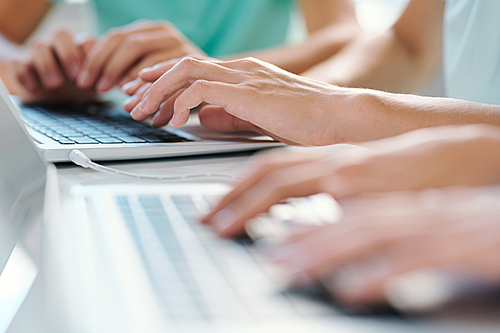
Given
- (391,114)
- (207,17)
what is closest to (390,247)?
(391,114)

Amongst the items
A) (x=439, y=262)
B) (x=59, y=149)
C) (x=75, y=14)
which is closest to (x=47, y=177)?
(x=59, y=149)

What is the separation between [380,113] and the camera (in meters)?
0.46

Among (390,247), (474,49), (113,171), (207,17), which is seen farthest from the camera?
(207,17)

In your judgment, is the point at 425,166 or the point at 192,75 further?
the point at 192,75

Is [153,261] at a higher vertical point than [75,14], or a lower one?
lower

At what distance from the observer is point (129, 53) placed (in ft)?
2.41

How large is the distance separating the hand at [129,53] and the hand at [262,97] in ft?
0.77

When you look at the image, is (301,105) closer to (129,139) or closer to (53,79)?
(129,139)

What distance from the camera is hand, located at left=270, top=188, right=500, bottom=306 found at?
0.20 metres

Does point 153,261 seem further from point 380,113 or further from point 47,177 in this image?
point 380,113

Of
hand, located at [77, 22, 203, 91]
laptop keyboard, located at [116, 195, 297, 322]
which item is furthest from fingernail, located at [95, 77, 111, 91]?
laptop keyboard, located at [116, 195, 297, 322]

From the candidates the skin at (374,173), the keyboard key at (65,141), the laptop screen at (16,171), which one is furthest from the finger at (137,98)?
the skin at (374,173)

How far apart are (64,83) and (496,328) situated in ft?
2.87

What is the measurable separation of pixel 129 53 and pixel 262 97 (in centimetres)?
34
